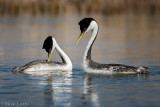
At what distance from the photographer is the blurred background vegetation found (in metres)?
60.4

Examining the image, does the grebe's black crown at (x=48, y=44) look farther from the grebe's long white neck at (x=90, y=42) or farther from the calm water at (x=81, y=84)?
the grebe's long white neck at (x=90, y=42)

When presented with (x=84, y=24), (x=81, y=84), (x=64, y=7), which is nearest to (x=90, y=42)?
(x=84, y=24)

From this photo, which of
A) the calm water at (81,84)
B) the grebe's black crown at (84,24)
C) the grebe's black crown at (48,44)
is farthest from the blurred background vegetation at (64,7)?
the grebe's black crown at (84,24)

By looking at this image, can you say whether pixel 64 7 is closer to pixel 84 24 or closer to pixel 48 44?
pixel 48 44

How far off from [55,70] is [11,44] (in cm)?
1195

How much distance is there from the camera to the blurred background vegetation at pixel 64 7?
2379 inches

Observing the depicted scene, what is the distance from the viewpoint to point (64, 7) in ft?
217

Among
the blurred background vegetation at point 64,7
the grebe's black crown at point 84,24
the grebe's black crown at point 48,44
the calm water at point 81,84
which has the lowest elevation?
the calm water at point 81,84

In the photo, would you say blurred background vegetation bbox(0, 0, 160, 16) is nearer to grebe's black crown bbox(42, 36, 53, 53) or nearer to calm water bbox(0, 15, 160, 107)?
Answer: calm water bbox(0, 15, 160, 107)

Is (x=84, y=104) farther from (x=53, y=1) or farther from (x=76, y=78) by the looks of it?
(x=53, y=1)

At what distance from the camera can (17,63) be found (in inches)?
759

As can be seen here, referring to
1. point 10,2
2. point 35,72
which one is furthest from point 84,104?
point 10,2

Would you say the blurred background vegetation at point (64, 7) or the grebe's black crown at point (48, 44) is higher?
the blurred background vegetation at point (64, 7)


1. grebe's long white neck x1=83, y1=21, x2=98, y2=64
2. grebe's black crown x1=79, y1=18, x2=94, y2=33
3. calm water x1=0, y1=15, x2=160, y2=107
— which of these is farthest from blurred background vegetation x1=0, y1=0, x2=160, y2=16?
grebe's black crown x1=79, y1=18, x2=94, y2=33
